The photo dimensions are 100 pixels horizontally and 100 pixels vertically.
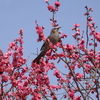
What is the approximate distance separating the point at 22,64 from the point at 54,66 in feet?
2.52

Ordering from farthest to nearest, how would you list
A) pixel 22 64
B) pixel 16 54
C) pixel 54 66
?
pixel 54 66 < pixel 22 64 < pixel 16 54

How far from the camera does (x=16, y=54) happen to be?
15.2ft

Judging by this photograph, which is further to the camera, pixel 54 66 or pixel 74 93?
pixel 54 66

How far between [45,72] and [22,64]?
0.52 m

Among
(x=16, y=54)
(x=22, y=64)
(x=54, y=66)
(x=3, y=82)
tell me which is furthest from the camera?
(x=54, y=66)

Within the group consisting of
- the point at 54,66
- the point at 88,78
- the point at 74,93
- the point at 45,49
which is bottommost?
the point at 74,93

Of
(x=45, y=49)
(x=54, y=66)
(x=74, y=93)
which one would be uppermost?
(x=45, y=49)

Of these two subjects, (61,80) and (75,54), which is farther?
(61,80)

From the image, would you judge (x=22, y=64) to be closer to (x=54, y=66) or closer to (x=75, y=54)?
(x=54, y=66)

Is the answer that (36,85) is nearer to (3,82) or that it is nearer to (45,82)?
(45,82)

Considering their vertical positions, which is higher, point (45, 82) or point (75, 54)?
point (75, 54)

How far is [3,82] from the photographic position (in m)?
4.29

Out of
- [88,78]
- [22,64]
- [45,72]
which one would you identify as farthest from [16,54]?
[88,78]

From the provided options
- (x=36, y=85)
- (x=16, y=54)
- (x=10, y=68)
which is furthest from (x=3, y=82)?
(x=36, y=85)
